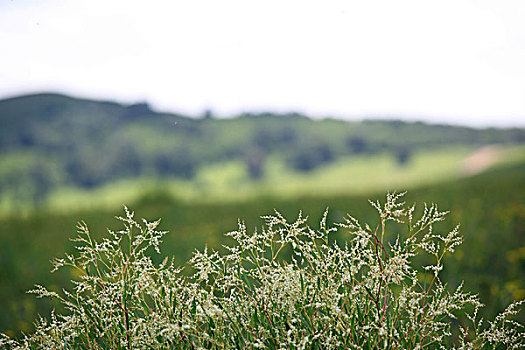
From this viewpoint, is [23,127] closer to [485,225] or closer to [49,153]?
[49,153]

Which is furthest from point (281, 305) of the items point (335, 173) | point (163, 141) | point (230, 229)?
point (163, 141)

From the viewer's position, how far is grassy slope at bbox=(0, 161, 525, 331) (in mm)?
4840

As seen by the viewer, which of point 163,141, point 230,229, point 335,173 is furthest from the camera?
point 163,141

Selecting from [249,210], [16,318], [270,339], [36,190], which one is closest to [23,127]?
[36,190]

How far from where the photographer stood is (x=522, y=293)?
366 cm

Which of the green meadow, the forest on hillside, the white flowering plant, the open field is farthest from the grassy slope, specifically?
the forest on hillside

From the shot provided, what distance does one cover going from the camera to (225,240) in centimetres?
770

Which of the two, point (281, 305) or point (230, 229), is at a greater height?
point (281, 305)

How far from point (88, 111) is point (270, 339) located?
7081 centimetres

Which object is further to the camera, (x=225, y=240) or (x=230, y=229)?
Result: (x=230, y=229)

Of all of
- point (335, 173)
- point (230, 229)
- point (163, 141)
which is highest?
point (163, 141)

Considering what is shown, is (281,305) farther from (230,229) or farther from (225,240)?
(230,229)

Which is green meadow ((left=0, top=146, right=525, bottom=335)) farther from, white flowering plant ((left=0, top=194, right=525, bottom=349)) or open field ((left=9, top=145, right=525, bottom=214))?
open field ((left=9, top=145, right=525, bottom=214))

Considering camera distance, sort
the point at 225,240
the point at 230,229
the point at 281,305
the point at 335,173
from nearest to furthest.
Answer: the point at 281,305
the point at 225,240
the point at 230,229
the point at 335,173
